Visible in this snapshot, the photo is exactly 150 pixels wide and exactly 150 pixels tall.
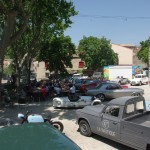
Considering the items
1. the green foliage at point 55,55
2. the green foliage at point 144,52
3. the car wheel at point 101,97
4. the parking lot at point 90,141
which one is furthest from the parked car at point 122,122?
the green foliage at point 144,52

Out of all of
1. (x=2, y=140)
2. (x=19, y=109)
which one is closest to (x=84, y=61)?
(x=19, y=109)

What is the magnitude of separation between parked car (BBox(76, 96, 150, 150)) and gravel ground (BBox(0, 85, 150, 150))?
1.20ft

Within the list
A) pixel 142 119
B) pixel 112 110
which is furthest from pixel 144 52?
pixel 142 119

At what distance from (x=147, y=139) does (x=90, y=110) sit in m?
2.94

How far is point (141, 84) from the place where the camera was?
1470 inches

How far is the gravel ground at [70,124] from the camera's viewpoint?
9234 mm

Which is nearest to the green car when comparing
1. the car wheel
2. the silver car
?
the car wheel

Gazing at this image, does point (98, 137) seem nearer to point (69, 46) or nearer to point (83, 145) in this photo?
point (83, 145)

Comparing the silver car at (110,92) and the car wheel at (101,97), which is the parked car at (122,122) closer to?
the car wheel at (101,97)

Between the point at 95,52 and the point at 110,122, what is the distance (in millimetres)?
48344

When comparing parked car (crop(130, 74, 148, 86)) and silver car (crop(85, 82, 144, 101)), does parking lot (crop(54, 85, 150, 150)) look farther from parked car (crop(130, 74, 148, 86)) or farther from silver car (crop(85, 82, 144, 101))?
parked car (crop(130, 74, 148, 86))

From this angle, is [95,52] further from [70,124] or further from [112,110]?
[112,110]

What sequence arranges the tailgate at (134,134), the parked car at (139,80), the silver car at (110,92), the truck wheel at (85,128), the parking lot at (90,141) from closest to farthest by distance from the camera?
the tailgate at (134,134)
the parking lot at (90,141)
the truck wheel at (85,128)
the silver car at (110,92)
the parked car at (139,80)

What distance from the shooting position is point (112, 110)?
917 centimetres
